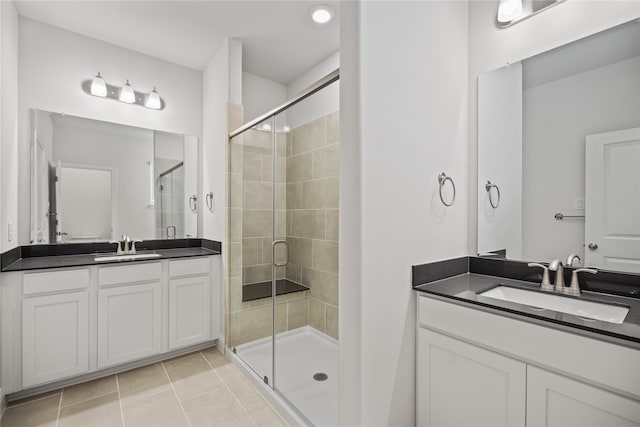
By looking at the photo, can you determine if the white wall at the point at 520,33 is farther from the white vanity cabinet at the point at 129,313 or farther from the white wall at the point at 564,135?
the white vanity cabinet at the point at 129,313

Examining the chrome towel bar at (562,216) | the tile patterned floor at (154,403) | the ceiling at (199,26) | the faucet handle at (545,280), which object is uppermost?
the ceiling at (199,26)

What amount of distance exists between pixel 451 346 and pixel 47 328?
249 centimetres

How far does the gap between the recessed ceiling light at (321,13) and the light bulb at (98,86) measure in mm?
1828

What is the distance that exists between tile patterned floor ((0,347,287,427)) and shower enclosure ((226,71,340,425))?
19cm

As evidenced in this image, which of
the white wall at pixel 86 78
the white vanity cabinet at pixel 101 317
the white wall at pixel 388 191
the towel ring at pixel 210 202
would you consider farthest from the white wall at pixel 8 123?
the white wall at pixel 388 191

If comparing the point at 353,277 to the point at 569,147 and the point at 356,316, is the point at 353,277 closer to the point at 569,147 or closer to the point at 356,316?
the point at 356,316

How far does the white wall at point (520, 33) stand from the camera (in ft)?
4.46

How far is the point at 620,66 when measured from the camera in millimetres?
1336

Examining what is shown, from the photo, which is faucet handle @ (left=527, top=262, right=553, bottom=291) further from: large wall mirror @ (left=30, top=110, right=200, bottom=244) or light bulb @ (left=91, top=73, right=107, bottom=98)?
light bulb @ (left=91, top=73, right=107, bottom=98)

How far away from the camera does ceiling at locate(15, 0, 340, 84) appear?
2162 mm

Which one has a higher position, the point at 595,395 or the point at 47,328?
the point at 595,395

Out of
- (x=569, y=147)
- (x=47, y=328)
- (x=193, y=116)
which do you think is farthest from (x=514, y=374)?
(x=193, y=116)

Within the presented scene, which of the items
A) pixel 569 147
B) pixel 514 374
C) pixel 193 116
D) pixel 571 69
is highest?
pixel 193 116

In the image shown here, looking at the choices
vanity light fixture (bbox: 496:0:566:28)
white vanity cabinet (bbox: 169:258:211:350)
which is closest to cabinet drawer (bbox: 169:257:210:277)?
white vanity cabinet (bbox: 169:258:211:350)
